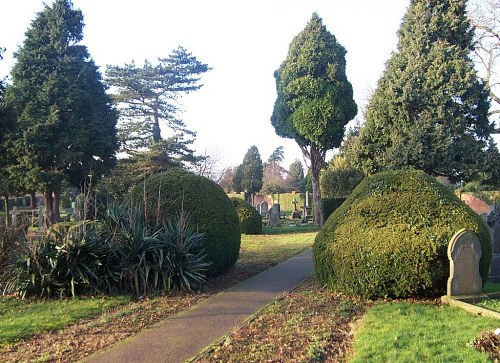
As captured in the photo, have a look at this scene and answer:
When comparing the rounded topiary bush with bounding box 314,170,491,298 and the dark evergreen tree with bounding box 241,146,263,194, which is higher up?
the dark evergreen tree with bounding box 241,146,263,194

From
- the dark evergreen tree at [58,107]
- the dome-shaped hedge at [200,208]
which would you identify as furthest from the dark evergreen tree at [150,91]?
the dome-shaped hedge at [200,208]

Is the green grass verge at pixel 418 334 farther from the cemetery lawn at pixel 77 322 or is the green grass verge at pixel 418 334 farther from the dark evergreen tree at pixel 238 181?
the dark evergreen tree at pixel 238 181

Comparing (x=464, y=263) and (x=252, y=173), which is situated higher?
(x=252, y=173)

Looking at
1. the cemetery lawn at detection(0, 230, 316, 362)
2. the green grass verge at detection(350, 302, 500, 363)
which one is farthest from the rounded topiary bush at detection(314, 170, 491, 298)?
the cemetery lawn at detection(0, 230, 316, 362)

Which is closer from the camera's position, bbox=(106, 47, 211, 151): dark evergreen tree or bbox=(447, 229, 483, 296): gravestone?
bbox=(447, 229, 483, 296): gravestone

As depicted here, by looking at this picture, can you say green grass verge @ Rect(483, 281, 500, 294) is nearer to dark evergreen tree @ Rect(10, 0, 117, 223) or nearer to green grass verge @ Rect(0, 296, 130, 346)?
green grass verge @ Rect(0, 296, 130, 346)

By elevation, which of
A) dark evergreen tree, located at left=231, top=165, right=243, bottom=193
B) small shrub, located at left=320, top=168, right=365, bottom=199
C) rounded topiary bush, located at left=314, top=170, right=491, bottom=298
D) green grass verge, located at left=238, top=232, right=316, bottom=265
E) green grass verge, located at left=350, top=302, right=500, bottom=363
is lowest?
green grass verge, located at left=350, top=302, right=500, bottom=363

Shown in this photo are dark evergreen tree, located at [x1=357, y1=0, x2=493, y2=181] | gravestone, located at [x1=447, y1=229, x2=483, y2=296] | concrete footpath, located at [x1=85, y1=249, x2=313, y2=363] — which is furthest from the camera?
dark evergreen tree, located at [x1=357, y1=0, x2=493, y2=181]

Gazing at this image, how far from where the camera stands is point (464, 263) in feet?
24.5

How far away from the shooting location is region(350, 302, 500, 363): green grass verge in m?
4.95

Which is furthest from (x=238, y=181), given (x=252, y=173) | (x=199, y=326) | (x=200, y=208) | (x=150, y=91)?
(x=199, y=326)

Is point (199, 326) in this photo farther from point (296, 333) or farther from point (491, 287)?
point (491, 287)

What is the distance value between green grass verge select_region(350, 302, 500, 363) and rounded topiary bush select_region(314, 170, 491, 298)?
1.53 ft

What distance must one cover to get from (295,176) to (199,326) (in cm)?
5725
